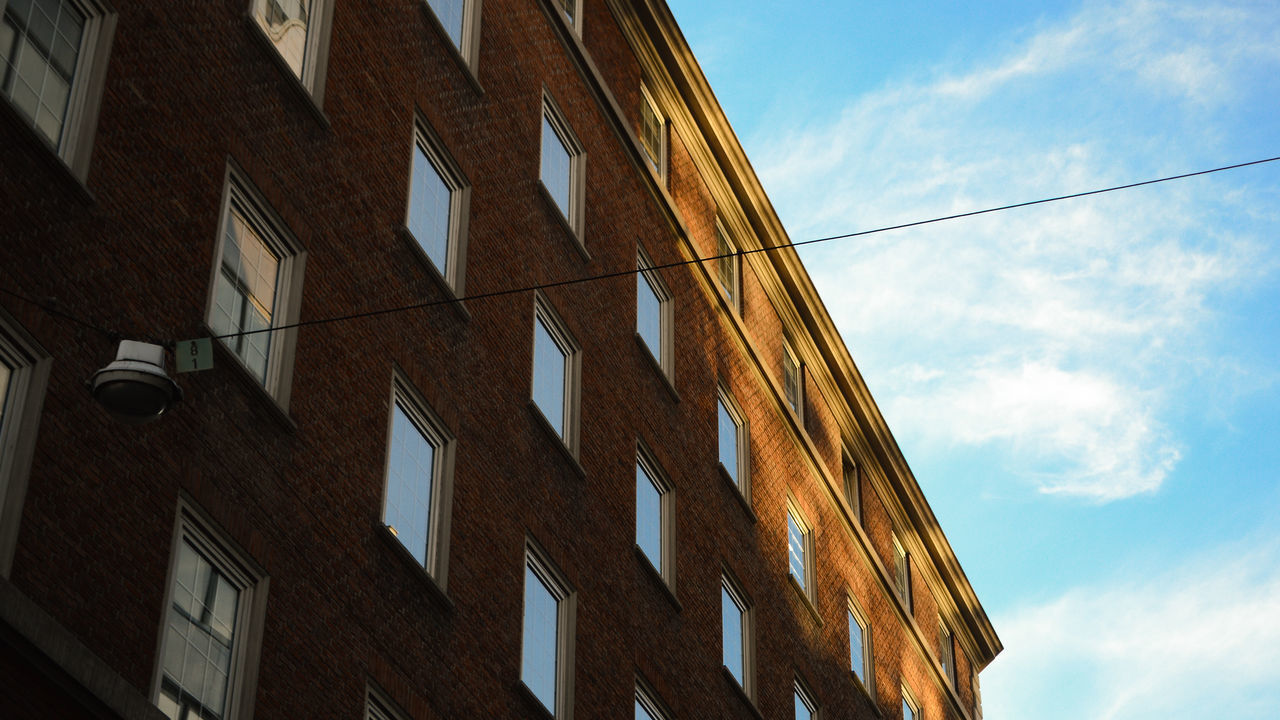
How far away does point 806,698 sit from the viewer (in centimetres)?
3559

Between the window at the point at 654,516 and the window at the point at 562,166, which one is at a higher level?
the window at the point at 562,166

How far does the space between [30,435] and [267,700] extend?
390 centimetres

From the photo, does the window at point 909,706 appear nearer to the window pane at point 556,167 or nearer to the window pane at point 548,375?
the window pane at point 556,167

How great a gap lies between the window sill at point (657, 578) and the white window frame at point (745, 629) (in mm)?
2759

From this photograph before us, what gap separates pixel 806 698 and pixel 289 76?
19.1m

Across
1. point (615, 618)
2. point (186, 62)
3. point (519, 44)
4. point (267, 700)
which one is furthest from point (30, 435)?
point (519, 44)

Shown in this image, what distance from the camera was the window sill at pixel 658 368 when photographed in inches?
1235

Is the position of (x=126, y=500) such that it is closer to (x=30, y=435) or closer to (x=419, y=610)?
(x=30, y=435)

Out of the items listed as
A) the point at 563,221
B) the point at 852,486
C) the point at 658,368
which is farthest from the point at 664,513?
the point at 852,486

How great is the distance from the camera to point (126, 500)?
16.5m

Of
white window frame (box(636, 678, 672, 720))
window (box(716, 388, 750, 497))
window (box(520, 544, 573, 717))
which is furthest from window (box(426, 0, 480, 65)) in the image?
window (box(716, 388, 750, 497))

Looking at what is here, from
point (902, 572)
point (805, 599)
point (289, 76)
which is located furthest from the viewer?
point (902, 572)

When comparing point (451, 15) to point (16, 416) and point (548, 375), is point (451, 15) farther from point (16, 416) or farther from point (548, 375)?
point (16, 416)

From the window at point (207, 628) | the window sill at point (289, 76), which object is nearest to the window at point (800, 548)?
the window sill at point (289, 76)
